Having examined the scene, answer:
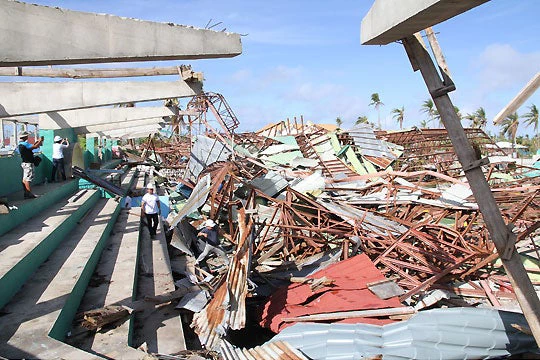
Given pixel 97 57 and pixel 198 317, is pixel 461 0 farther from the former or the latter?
pixel 198 317

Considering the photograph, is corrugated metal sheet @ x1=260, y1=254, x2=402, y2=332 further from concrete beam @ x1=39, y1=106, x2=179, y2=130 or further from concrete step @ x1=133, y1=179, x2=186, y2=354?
concrete beam @ x1=39, y1=106, x2=179, y2=130

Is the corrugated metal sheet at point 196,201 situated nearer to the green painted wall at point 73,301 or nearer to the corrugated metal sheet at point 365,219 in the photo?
the green painted wall at point 73,301

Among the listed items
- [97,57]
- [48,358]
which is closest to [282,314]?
[48,358]

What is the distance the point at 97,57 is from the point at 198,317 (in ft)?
13.3

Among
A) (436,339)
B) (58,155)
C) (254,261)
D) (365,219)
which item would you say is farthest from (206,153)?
(436,339)

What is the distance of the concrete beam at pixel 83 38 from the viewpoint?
364 centimetres

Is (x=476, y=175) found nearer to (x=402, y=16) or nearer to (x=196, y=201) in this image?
(x=402, y=16)

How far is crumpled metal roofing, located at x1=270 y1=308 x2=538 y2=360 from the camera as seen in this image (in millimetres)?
5469

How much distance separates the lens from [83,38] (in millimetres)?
4066

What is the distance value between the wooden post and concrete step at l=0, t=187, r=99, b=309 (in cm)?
489

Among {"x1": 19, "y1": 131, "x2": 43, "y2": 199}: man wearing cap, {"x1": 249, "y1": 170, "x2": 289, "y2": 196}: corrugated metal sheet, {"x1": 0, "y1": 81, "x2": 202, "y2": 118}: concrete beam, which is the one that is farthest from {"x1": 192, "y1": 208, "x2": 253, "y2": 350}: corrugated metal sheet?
{"x1": 0, "y1": 81, "x2": 202, "y2": 118}: concrete beam

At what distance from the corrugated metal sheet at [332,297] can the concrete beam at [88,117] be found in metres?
9.84

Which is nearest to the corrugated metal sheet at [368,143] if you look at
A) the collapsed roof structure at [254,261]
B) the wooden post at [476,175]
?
the collapsed roof structure at [254,261]

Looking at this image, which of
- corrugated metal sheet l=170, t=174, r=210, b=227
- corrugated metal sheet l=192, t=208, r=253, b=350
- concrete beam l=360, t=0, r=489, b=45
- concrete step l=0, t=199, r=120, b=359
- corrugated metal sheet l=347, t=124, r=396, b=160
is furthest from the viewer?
corrugated metal sheet l=347, t=124, r=396, b=160
